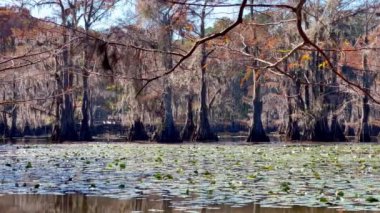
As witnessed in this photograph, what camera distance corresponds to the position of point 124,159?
14.6 meters

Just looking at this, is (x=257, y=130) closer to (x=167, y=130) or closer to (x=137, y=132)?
(x=167, y=130)

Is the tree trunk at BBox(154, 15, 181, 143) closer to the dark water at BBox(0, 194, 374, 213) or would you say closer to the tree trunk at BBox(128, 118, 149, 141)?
the tree trunk at BBox(128, 118, 149, 141)

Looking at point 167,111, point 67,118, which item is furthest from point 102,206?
point 67,118

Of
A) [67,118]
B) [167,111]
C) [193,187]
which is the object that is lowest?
[193,187]

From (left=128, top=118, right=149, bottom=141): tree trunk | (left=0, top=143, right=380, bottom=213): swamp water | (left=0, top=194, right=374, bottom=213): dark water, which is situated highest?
(left=128, top=118, right=149, bottom=141): tree trunk

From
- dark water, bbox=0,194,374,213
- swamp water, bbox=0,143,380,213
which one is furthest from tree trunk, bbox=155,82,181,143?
dark water, bbox=0,194,374,213

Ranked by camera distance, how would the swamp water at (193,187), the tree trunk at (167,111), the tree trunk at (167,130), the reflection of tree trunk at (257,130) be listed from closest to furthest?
the swamp water at (193,187)
the tree trunk at (167,111)
the reflection of tree trunk at (257,130)
the tree trunk at (167,130)

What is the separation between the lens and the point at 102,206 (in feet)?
24.5

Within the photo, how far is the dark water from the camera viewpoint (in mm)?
6812

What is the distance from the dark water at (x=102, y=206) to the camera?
268 inches

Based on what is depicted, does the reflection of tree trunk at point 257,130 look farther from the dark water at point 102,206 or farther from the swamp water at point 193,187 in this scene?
the dark water at point 102,206

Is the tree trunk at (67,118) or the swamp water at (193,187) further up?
the tree trunk at (67,118)

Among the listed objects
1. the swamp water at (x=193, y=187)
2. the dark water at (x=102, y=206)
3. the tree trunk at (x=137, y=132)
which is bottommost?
the dark water at (x=102, y=206)

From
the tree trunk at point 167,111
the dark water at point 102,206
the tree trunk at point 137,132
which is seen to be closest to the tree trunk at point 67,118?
the tree trunk at point 137,132
